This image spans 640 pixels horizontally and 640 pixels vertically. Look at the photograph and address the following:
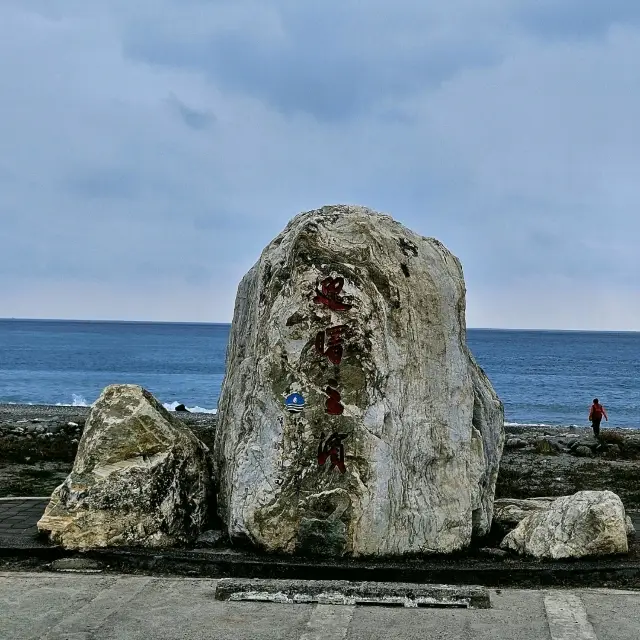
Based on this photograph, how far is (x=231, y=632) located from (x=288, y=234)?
4468mm

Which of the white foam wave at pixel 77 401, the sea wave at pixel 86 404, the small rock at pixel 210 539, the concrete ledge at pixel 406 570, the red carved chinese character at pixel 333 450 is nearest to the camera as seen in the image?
the concrete ledge at pixel 406 570

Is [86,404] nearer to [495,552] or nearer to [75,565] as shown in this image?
[75,565]

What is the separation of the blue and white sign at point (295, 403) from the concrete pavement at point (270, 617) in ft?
6.41

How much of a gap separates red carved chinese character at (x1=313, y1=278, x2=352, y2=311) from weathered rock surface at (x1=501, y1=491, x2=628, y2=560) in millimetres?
3231

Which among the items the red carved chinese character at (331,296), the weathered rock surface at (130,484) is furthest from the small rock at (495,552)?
the weathered rock surface at (130,484)

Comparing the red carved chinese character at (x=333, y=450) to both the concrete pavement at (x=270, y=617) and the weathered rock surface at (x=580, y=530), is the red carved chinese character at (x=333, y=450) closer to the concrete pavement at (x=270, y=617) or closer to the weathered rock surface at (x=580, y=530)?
the concrete pavement at (x=270, y=617)

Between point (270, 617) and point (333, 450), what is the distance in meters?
1.95

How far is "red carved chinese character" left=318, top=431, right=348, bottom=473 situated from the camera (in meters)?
8.62

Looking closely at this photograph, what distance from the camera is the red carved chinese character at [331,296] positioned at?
8.83 m

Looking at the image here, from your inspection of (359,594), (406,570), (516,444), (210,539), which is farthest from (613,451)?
(359,594)

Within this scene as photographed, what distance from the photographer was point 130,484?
9.16 m

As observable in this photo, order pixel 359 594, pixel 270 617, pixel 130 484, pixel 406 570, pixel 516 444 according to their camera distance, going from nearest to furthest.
Result: 1. pixel 270 617
2. pixel 359 594
3. pixel 406 570
4. pixel 130 484
5. pixel 516 444

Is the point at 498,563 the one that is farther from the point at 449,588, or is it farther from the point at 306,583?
the point at 306,583

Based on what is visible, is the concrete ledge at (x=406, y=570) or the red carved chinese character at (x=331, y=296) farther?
the red carved chinese character at (x=331, y=296)
